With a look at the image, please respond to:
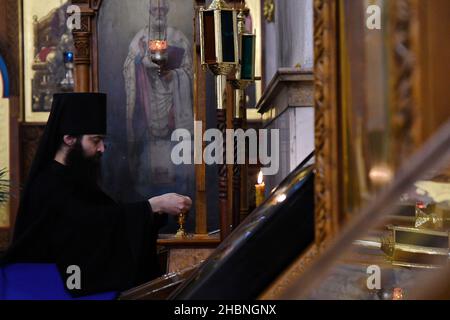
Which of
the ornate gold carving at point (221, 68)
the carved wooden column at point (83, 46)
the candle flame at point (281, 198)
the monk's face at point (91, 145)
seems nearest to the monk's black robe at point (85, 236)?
the monk's face at point (91, 145)

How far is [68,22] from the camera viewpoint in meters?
9.12

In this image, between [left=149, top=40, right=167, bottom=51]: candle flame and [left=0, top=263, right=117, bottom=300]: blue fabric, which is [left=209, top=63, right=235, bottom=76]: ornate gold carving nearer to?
[left=0, top=263, right=117, bottom=300]: blue fabric

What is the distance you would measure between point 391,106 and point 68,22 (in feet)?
28.4

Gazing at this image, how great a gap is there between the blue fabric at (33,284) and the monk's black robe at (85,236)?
0.10 m

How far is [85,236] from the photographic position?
3.96 metres

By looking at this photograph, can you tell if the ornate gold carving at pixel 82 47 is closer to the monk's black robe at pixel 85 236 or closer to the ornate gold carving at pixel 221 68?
the ornate gold carving at pixel 221 68

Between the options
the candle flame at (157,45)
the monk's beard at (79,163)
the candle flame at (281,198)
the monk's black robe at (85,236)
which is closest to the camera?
the candle flame at (281,198)

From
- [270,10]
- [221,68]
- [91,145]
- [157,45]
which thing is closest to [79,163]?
[91,145]

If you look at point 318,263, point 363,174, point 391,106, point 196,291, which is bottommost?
point 196,291

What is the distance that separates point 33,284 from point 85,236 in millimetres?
521

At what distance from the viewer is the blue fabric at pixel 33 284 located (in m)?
3.36

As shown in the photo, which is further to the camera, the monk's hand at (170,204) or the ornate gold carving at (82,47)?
the ornate gold carving at (82,47)

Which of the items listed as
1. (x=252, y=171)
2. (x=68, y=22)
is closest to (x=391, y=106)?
(x=252, y=171)

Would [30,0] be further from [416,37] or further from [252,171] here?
[416,37]
